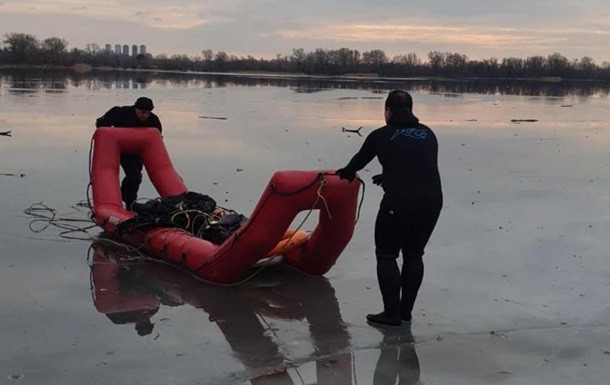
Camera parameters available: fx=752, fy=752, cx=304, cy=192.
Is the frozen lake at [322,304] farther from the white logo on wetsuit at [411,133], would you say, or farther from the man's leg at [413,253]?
the white logo on wetsuit at [411,133]

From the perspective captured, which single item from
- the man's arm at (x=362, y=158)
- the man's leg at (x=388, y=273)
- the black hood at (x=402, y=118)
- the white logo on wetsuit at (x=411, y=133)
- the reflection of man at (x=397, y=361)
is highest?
the black hood at (x=402, y=118)

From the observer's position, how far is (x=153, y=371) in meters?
4.45

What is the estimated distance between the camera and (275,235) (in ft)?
19.8

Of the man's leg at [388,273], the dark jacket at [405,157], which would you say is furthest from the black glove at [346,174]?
the man's leg at [388,273]

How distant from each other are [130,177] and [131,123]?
2.08ft

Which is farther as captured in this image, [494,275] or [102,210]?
[102,210]

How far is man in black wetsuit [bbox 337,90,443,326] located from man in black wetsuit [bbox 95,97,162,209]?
3.95 m

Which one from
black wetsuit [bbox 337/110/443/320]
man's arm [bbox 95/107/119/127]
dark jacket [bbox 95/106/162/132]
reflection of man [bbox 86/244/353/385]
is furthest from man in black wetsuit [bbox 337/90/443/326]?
man's arm [bbox 95/107/119/127]

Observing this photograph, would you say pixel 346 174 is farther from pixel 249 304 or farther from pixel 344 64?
pixel 344 64

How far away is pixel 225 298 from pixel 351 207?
Result: 125 centimetres

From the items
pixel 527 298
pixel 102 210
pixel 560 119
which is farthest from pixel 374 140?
pixel 560 119

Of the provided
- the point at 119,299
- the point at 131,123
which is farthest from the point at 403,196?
the point at 131,123

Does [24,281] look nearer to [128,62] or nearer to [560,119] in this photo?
[560,119]

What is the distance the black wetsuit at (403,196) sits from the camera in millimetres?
5242
